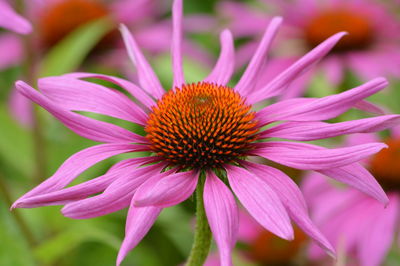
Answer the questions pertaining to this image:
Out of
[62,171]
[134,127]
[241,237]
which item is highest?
[62,171]

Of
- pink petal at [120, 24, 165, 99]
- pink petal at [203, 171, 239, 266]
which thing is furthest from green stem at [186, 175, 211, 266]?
pink petal at [120, 24, 165, 99]

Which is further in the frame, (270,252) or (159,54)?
(159,54)

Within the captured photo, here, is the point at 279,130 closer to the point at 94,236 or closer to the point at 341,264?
the point at 341,264

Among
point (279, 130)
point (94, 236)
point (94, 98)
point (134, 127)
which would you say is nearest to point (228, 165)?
point (279, 130)

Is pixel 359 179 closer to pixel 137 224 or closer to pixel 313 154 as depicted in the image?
pixel 313 154

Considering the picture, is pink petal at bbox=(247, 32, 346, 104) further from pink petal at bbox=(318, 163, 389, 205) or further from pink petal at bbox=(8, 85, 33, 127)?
pink petal at bbox=(8, 85, 33, 127)

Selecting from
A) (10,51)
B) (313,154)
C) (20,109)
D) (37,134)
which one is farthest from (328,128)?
(10,51)

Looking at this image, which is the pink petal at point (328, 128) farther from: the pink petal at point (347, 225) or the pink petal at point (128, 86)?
the pink petal at point (347, 225)
